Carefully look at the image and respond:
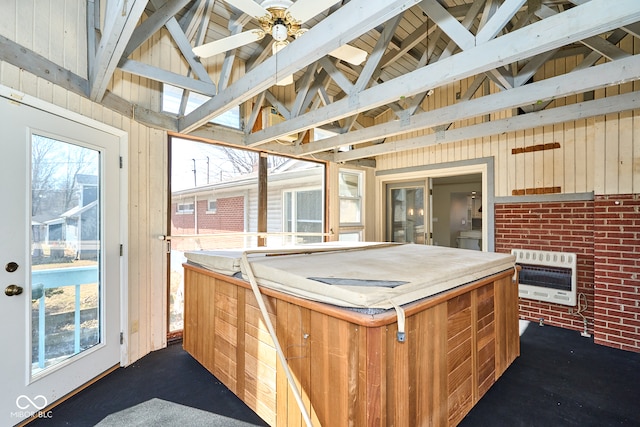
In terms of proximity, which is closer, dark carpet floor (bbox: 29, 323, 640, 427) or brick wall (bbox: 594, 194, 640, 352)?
dark carpet floor (bbox: 29, 323, 640, 427)

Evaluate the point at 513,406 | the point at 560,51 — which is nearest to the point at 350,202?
the point at 560,51

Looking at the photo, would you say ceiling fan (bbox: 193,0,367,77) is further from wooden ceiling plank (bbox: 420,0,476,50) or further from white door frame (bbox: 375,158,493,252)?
white door frame (bbox: 375,158,493,252)

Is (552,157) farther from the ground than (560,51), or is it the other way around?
(560,51)

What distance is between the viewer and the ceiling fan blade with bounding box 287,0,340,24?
1.79 meters

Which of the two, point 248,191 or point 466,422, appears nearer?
point 466,422

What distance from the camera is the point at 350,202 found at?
18.7ft

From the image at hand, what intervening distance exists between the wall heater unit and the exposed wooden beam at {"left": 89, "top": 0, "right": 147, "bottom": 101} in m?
4.78

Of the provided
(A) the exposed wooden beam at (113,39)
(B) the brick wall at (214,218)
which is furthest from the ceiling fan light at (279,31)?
(B) the brick wall at (214,218)

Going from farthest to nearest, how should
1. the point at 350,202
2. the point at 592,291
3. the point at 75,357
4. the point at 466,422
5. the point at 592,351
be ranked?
the point at 350,202 < the point at 592,291 < the point at 592,351 < the point at 75,357 < the point at 466,422

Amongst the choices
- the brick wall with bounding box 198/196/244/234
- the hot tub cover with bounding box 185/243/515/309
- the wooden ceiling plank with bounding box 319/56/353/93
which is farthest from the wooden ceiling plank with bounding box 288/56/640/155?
the brick wall with bounding box 198/196/244/234

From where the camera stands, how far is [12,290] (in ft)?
6.48

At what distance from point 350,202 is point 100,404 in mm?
4413

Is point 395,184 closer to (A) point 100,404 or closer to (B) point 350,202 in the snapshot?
(B) point 350,202

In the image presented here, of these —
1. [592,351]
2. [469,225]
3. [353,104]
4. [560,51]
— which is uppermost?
[560,51]
